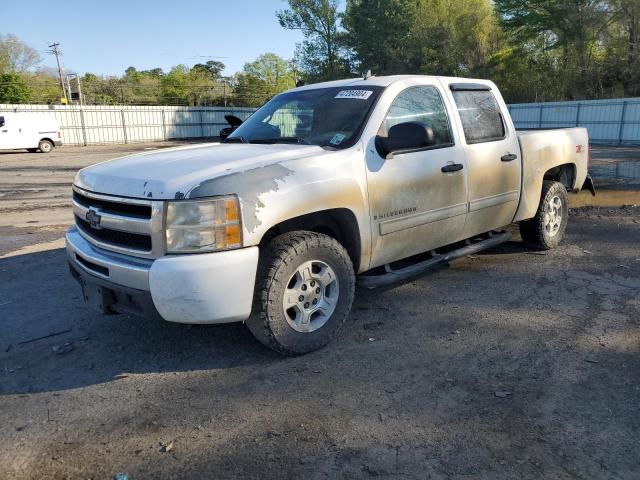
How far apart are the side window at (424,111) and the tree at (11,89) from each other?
47.6 meters

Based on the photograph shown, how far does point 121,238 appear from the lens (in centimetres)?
338

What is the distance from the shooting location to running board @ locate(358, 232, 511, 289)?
4082 mm

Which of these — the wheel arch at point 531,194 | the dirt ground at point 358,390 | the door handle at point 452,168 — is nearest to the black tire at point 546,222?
the wheel arch at point 531,194

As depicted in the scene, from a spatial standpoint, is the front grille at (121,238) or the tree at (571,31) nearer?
the front grille at (121,238)

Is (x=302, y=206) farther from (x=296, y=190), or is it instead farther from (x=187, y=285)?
(x=187, y=285)

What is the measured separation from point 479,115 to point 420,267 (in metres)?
1.66

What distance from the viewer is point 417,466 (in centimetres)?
250

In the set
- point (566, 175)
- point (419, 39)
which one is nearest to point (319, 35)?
point (419, 39)

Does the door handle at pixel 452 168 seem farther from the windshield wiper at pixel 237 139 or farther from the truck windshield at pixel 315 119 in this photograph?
the windshield wiper at pixel 237 139

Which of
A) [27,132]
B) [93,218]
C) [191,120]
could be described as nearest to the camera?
[93,218]

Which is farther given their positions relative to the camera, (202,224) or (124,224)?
(124,224)

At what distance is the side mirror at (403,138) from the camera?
382cm

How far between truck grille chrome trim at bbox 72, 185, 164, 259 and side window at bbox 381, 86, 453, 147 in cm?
201

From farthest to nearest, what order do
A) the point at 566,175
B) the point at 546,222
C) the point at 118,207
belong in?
the point at 566,175, the point at 546,222, the point at 118,207
